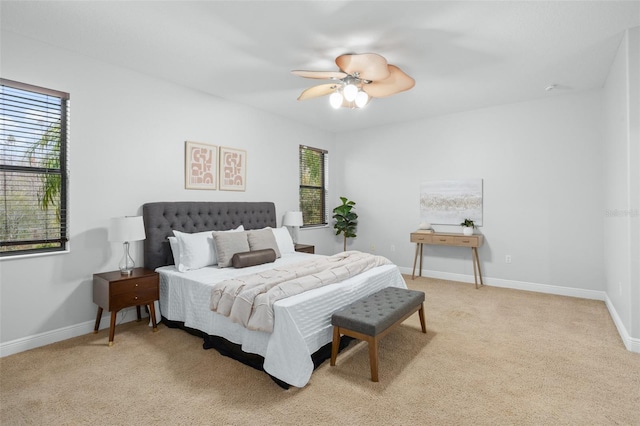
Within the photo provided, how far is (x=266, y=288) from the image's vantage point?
253 cm

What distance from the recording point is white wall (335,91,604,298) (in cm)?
432

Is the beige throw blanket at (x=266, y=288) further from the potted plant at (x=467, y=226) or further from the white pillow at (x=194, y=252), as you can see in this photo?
the potted plant at (x=467, y=226)

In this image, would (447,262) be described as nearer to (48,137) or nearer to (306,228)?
(306,228)

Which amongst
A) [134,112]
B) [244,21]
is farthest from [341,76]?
[134,112]

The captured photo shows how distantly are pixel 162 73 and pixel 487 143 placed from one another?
4.62 metres

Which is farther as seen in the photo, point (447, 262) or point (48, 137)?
point (447, 262)

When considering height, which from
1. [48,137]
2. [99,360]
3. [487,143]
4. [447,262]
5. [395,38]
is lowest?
[99,360]

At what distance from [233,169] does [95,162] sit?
1.71m

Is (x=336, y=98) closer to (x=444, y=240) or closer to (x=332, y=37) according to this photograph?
(x=332, y=37)

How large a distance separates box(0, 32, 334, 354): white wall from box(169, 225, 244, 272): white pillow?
0.60 meters

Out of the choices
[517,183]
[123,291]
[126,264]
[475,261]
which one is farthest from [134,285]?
[517,183]

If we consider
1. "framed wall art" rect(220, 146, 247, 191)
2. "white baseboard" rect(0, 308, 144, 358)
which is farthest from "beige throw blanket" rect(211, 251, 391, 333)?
"framed wall art" rect(220, 146, 247, 191)

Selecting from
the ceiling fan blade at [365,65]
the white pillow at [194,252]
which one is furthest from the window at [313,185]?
the ceiling fan blade at [365,65]

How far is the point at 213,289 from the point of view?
2.73 meters
